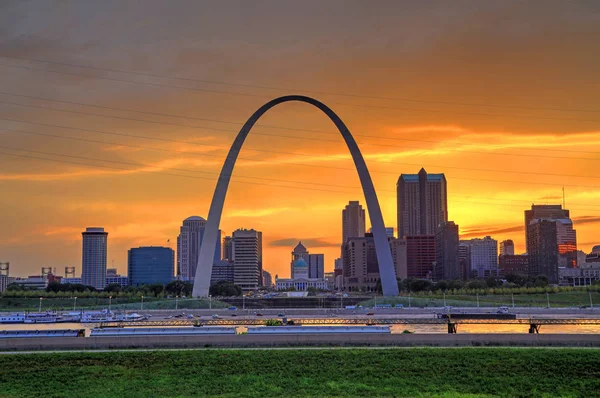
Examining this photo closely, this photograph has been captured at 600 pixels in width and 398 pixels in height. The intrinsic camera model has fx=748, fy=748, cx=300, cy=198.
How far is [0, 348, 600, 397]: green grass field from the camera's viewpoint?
3278 centimetres

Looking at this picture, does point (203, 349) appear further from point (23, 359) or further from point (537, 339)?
point (537, 339)

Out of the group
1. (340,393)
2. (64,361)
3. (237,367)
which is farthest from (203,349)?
(340,393)

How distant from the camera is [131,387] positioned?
1312 inches

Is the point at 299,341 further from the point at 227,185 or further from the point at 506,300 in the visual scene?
the point at 506,300

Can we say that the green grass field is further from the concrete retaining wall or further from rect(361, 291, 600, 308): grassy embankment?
rect(361, 291, 600, 308): grassy embankment

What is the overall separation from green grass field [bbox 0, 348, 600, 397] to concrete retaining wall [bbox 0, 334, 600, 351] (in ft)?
7.52

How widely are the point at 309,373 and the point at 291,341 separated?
243 inches

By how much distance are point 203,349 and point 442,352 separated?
482 inches

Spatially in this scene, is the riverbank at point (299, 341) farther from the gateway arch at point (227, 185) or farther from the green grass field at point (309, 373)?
the gateway arch at point (227, 185)

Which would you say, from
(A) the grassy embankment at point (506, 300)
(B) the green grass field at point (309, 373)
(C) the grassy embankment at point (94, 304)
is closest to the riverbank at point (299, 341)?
(B) the green grass field at point (309, 373)

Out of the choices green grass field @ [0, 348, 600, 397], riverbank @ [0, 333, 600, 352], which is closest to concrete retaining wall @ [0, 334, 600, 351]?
riverbank @ [0, 333, 600, 352]

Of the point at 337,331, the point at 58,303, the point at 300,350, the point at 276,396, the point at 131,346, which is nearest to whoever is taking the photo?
the point at 276,396

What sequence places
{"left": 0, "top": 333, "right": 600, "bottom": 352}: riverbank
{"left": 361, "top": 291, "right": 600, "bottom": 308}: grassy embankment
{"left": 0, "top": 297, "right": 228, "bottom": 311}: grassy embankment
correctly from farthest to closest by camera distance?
{"left": 361, "top": 291, "right": 600, "bottom": 308}: grassy embankment → {"left": 0, "top": 297, "right": 228, "bottom": 311}: grassy embankment → {"left": 0, "top": 333, "right": 600, "bottom": 352}: riverbank

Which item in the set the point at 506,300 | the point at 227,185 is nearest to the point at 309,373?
the point at 227,185
